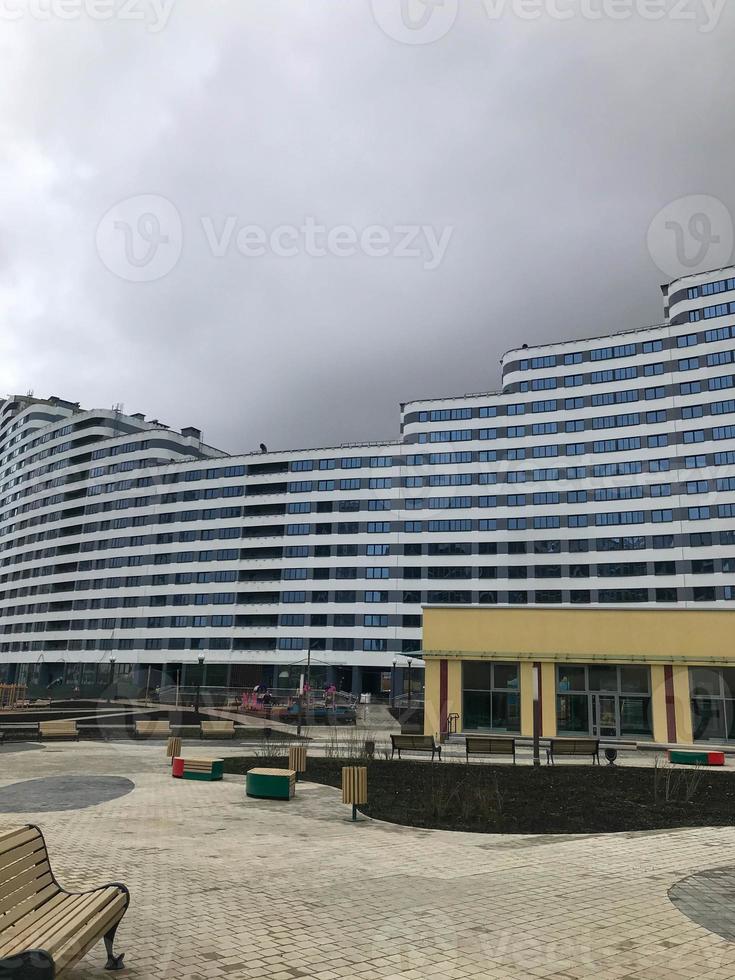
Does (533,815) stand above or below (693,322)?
below

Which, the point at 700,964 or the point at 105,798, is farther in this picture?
the point at 105,798

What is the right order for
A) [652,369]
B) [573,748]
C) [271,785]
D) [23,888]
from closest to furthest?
[23,888], [271,785], [573,748], [652,369]

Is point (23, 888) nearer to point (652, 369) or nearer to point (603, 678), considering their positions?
point (603, 678)

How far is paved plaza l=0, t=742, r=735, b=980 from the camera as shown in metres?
6.42

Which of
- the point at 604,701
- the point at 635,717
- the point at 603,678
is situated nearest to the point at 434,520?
the point at 603,678

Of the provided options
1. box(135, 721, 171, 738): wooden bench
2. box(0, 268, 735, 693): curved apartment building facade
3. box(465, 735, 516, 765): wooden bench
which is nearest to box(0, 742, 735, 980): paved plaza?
box(465, 735, 516, 765): wooden bench

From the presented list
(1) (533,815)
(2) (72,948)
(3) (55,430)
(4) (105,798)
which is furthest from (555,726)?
(3) (55,430)

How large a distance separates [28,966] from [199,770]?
15.8 meters

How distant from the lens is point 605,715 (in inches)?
1296

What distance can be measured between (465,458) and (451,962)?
71.8 m

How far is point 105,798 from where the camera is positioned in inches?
624

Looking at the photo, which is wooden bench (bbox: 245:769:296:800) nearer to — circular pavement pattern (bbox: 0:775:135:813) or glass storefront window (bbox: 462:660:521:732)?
circular pavement pattern (bbox: 0:775:135:813)

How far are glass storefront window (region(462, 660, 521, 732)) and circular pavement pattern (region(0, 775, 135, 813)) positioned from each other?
18879 mm

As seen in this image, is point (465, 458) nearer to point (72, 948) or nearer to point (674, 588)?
point (674, 588)
